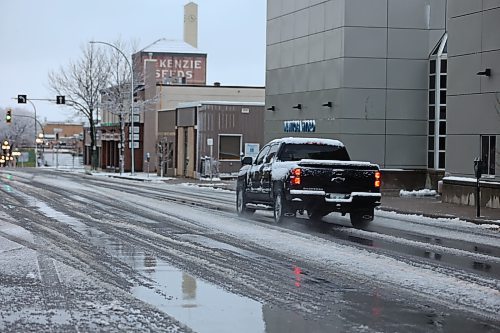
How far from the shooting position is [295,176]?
18938 millimetres

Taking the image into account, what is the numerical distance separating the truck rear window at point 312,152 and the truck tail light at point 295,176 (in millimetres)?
1866

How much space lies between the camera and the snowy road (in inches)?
332

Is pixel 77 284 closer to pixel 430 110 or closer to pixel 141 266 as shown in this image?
pixel 141 266

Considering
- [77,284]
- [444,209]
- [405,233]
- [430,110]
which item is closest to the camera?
[77,284]

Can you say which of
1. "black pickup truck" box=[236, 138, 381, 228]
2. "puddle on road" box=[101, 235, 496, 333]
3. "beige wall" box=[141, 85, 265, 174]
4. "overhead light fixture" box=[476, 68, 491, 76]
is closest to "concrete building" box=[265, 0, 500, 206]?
"overhead light fixture" box=[476, 68, 491, 76]

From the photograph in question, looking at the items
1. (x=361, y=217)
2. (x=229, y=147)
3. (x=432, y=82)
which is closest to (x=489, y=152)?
(x=361, y=217)

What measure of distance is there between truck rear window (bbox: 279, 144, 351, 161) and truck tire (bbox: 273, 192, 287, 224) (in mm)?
1443

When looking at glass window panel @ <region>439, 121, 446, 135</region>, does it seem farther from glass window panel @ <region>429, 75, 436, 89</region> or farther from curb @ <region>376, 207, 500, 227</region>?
curb @ <region>376, 207, 500, 227</region>

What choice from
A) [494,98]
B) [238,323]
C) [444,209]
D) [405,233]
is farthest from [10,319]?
[494,98]

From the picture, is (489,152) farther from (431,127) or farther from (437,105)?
(431,127)

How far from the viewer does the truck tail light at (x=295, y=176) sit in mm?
18906

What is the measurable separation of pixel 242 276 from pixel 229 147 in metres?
44.2

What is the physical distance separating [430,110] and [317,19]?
661cm

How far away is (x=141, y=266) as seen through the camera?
12.0m
